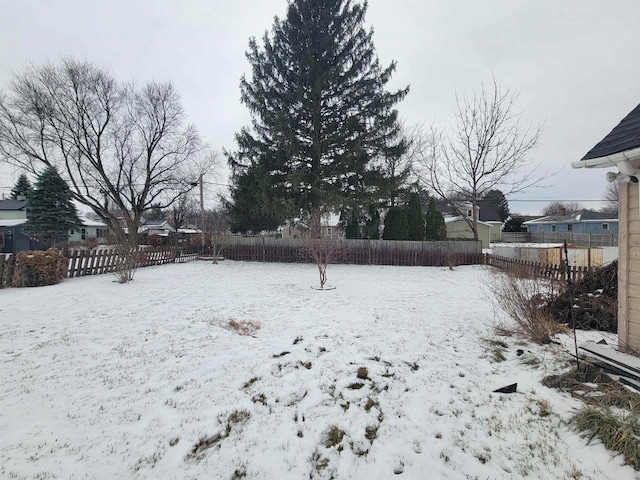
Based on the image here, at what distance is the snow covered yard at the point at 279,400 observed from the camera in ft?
7.34

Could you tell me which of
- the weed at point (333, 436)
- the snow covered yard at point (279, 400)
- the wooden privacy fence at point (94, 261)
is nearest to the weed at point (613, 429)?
the snow covered yard at point (279, 400)

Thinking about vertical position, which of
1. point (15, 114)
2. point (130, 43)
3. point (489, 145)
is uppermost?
point (130, 43)

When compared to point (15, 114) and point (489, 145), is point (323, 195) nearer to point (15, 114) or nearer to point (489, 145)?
point (489, 145)

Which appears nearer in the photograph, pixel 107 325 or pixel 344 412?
pixel 344 412

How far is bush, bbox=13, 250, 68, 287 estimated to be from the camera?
8930mm

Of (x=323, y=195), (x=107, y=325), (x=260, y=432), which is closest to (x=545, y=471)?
(x=260, y=432)

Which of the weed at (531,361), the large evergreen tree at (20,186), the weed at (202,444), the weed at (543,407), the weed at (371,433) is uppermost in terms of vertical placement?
the large evergreen tree at (20,186)

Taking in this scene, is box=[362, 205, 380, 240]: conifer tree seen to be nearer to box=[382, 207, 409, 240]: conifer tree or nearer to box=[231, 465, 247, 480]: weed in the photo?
box=[382, 207, 409, 240]: conifer tree

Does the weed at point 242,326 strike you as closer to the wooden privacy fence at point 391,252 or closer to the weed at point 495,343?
the weed at point 495,343

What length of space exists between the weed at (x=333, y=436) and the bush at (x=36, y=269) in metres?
11.0

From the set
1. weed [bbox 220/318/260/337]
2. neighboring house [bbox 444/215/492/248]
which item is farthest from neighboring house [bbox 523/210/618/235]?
weed [bbox 220/318/260/337]

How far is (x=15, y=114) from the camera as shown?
17.9 m

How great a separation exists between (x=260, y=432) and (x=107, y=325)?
4.40m

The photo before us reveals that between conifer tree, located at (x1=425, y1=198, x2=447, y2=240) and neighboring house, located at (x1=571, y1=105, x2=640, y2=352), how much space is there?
53.0 feet
